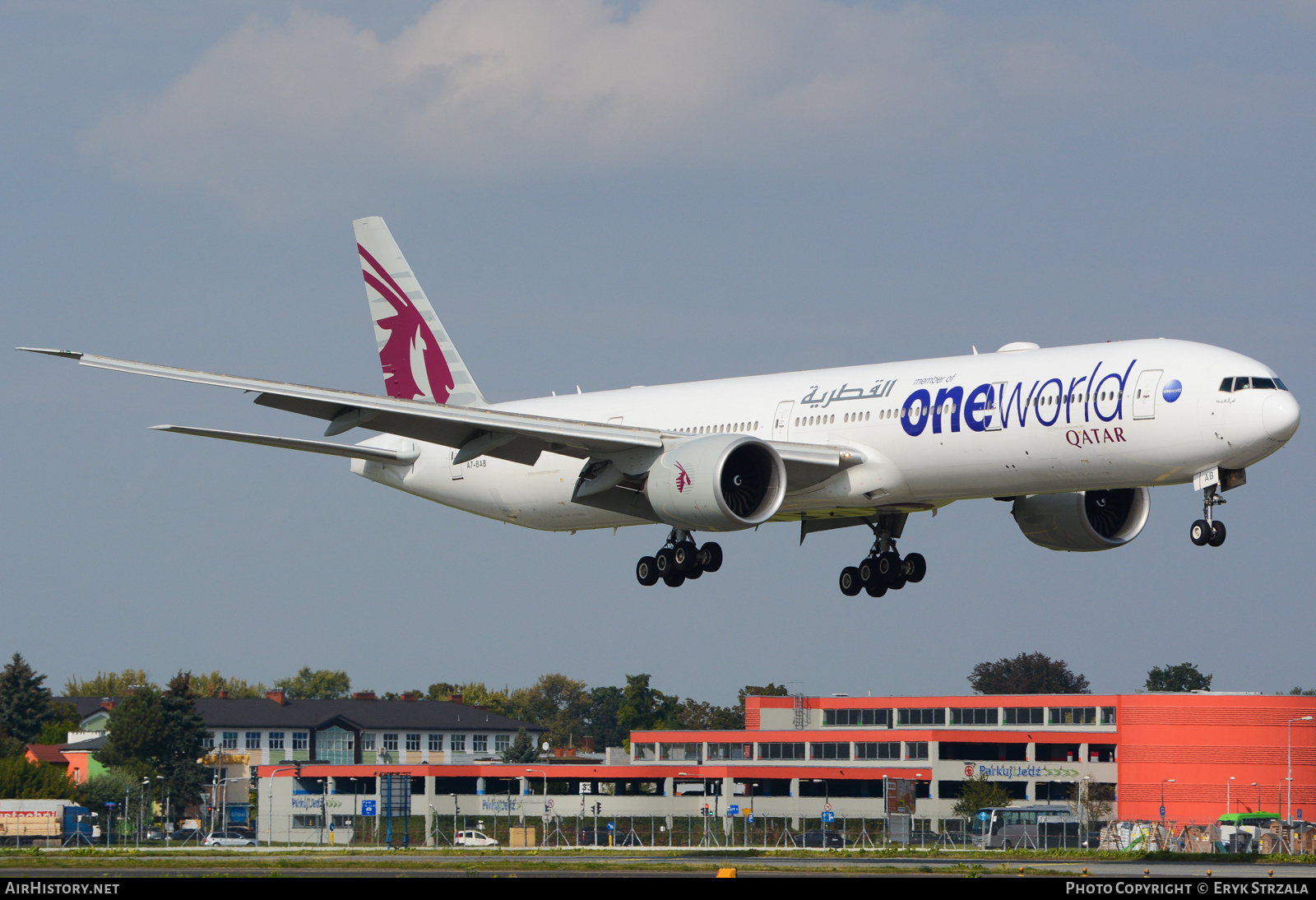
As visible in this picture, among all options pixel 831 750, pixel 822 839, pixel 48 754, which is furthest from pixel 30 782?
pixel 822 839

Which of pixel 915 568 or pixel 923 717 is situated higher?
Answer: pixel 915 568

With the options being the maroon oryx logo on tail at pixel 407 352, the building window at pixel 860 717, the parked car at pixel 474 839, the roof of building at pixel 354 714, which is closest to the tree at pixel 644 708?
the roof of building at pixel 354 714

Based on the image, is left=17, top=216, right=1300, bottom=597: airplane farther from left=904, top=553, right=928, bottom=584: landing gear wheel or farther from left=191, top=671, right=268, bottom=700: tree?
left=191, top=671, right=268, bottom=700: tree

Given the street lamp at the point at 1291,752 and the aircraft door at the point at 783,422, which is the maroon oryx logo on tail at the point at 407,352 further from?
the street lamp at the point at 1291,752

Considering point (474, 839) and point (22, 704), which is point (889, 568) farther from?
point (22, 704)

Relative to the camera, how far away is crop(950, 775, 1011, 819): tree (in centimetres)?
10419

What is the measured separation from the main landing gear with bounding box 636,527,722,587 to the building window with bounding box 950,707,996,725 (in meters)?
75.9

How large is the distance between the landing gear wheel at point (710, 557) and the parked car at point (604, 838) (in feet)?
113

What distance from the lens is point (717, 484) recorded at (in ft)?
134

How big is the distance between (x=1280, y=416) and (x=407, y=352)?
30775mm

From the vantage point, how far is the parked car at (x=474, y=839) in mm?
82438

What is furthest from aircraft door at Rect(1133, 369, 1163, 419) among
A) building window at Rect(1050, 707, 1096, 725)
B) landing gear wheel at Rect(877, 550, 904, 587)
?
building window at Rect(1050, 707, 1096, 725)

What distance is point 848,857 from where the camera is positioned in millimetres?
60219
